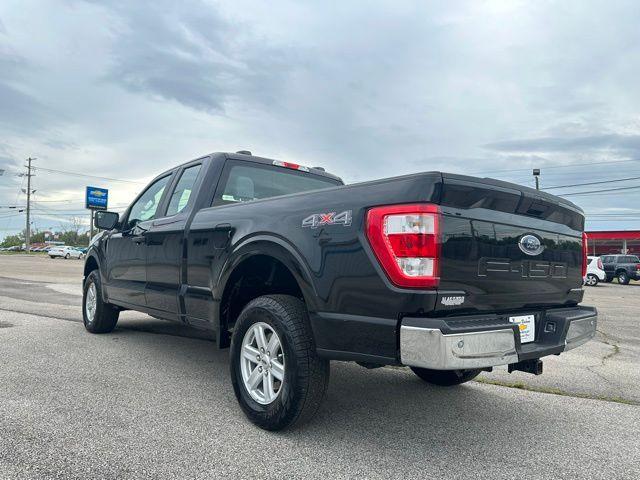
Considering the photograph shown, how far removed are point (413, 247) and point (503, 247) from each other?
682mm

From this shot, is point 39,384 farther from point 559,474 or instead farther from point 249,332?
point 559,474

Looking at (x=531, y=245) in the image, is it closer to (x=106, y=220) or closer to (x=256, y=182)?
(x=256, y=182)

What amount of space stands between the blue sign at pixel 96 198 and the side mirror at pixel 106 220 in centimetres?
5971

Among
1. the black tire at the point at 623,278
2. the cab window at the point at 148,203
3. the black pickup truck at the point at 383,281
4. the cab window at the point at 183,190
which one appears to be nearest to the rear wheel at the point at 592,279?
the black tire at the point at 623,278

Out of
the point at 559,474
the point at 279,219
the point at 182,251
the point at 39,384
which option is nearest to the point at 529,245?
the point at 559,474

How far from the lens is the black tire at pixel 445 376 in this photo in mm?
4129

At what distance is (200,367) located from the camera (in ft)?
15.5

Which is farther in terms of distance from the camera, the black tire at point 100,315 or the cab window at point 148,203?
the black tire at point 100,315

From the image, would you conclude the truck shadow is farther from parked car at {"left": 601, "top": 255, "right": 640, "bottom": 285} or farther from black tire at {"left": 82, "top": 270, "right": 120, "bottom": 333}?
parked car at {"left": 601, "top": 255, "right": 640, "bottom": 285}

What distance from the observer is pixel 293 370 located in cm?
288

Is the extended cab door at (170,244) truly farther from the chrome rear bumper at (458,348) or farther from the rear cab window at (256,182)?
the chrome rear bumper at (458,348)

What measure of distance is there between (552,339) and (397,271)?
48.8 inches

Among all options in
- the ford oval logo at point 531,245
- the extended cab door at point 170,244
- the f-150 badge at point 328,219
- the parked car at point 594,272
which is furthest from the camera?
the parked car at point 594,272

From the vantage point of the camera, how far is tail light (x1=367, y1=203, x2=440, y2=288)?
2.50 m
